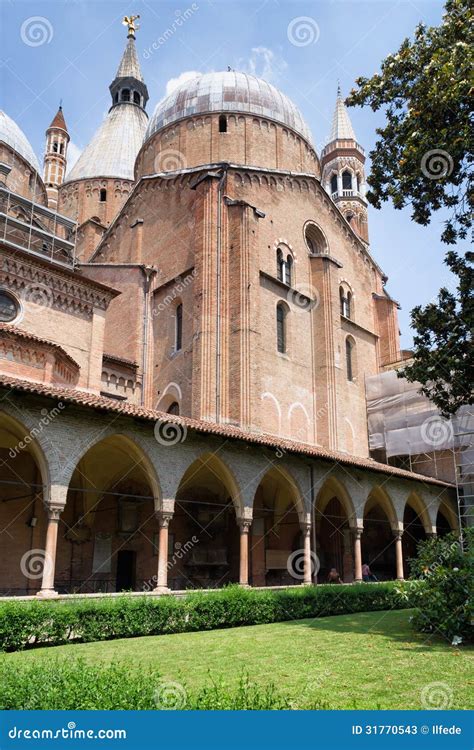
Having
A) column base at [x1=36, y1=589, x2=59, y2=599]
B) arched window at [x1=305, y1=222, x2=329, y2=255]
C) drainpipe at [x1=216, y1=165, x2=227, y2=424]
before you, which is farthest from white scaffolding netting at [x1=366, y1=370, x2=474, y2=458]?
column base at [x1=36, y1=589, x2=59, y2=599]

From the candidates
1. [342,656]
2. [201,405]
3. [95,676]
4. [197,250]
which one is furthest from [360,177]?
[95,676]

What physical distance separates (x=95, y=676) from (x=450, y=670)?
467 centimetres

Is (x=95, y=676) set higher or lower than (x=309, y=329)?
lower

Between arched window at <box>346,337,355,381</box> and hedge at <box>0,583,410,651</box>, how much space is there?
14.2 meters

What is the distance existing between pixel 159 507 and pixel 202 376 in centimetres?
749

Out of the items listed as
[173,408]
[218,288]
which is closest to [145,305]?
[218,288]

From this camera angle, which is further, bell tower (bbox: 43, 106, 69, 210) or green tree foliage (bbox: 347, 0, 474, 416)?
bell tower (bbox: 43, 106, 69, 210)

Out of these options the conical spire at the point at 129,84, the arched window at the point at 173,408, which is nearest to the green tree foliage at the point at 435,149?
the arched window at the point at 173,408

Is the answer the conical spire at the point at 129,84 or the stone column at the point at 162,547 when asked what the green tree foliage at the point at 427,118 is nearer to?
the stone column at the point at 162,547

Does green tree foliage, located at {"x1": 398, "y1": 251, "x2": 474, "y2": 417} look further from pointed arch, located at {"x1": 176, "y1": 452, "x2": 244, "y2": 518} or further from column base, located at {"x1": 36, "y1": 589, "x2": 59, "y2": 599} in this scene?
column base, located at {"x1": 36, "y1": 589, "x2": 59, "y2": 599}

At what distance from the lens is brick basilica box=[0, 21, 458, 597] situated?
1634 centimetres

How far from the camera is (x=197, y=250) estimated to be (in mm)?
24188

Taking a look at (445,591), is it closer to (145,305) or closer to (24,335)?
(24,335)

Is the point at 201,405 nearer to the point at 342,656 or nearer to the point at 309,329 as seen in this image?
the point at 309,329
